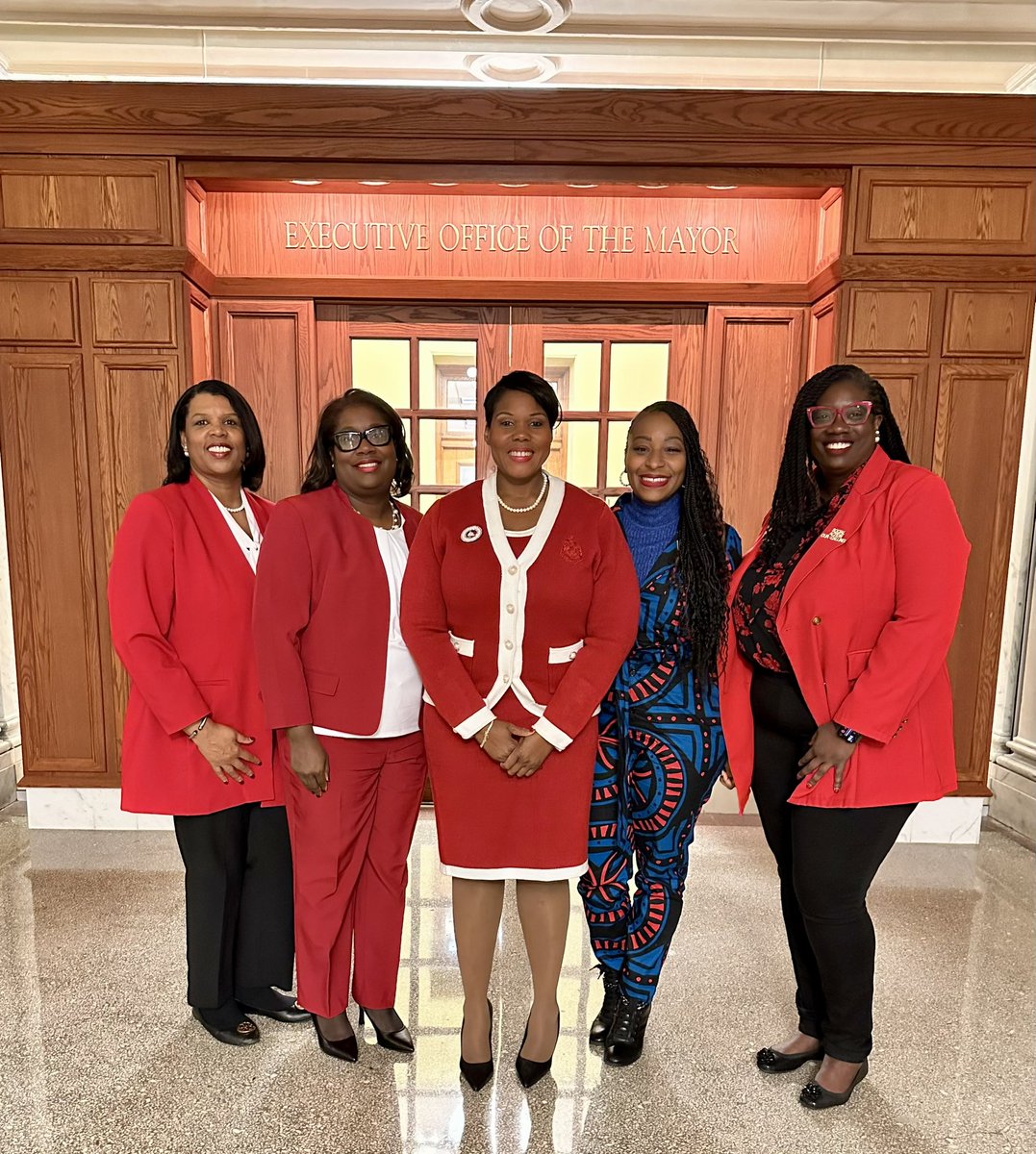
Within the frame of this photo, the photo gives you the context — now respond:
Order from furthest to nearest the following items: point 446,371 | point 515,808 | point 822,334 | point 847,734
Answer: point 446,371 → point 822,334 → point 515,808 → point 847,734

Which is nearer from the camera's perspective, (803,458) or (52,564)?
(803,458)

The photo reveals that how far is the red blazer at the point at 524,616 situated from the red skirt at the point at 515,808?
7 centimetres

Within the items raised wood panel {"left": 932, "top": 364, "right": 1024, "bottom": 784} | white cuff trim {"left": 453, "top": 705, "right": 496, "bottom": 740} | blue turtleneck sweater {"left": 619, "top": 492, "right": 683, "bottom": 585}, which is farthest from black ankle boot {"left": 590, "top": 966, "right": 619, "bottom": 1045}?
raised wood panel {"left": 932, "top": 364, "right": 1024, "bottom": 784}

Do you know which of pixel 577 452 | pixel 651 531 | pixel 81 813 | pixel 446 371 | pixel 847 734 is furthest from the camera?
pixel 577 452

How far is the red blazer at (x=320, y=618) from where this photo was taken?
1.86m

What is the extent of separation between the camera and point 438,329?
13.3 ft

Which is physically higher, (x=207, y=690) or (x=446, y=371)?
(x=446, y=371)

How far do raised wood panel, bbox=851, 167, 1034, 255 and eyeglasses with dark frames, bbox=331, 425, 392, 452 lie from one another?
2482 mm

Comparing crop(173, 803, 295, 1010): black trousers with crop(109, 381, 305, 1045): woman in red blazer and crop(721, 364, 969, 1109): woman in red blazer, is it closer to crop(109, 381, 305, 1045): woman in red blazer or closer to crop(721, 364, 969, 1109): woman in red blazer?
crop(109, 381, 305, 1045): woman in red blazer

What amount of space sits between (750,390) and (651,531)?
2.44 metres

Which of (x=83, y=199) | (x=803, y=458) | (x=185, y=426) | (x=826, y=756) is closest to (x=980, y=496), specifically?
(x=803, y=458)

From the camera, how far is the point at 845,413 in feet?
5.80

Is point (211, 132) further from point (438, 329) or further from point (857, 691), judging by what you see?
point (857, 691)

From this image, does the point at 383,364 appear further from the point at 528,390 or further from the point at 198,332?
the point at 528,390
